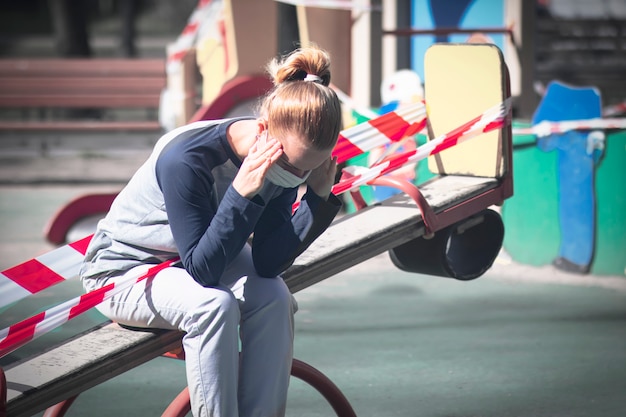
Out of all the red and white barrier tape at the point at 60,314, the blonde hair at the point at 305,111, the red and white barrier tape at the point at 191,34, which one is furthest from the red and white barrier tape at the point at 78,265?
the red and white barrier tape at the point at 191,34

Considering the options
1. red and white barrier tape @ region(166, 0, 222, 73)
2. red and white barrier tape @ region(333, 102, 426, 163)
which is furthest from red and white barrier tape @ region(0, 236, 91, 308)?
red and white barrier tape @ region(166, 0, 222, 73)

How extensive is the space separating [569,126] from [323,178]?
367cm

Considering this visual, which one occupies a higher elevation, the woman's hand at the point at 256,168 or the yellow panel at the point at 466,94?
the woman's hand at the point at 256,168

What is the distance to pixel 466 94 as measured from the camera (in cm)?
439

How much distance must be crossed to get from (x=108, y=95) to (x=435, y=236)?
890 cm

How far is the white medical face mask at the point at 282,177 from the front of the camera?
2.92 meters

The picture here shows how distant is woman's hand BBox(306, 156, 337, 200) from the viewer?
309cm

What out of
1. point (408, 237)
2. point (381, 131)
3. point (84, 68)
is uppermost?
point (381, 131)

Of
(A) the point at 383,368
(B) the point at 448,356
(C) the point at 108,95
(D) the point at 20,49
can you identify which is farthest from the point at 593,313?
(D) the point at 20,49

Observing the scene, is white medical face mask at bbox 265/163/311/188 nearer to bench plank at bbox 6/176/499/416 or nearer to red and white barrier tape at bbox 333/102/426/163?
bench plank at bbox 6/176/499/416

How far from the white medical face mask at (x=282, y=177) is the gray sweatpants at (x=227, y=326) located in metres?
0.31

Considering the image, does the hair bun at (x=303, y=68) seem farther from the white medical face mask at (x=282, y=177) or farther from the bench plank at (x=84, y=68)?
the bench plank at (x=84, y=68)

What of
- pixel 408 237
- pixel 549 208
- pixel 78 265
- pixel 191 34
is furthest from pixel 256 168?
pixel 191 34

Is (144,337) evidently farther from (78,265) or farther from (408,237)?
(408,237)
